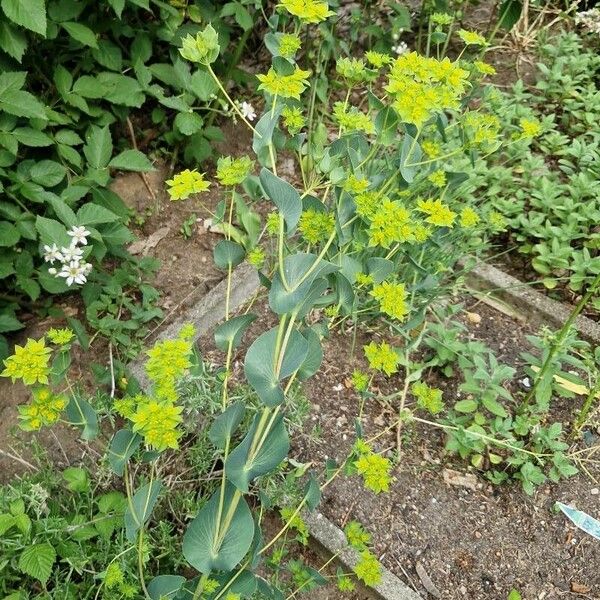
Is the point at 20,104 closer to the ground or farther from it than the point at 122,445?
farther from it

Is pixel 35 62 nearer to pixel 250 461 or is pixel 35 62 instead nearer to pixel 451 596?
pixel 250 461

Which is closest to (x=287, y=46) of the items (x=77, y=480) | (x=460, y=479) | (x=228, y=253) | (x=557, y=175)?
(x=228, y=253)

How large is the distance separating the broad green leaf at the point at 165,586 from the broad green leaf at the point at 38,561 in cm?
32

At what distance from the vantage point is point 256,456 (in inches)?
51.9

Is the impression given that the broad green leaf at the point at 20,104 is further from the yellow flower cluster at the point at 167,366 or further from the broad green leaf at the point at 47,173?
the yellow flower cluster at the point at 167,366

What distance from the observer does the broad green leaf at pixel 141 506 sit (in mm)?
1351

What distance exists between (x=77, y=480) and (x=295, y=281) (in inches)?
35.6

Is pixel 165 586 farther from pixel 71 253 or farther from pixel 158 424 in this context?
pixel 71 253

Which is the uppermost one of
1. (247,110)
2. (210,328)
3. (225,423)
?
(247,110)

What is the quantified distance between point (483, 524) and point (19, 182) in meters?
1.78

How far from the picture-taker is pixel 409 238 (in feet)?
5.23

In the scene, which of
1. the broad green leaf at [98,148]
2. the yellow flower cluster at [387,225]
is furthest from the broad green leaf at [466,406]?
the broad green leaf at [98,148]

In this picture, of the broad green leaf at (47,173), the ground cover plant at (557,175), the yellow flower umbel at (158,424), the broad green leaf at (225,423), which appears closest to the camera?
the yellow flower umbel at (158,424)

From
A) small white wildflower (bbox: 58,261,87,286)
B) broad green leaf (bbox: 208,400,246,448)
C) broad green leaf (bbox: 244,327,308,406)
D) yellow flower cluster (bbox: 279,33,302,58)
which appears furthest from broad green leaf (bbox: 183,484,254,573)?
small white wildflower (bbox: 58,261,87,286)
